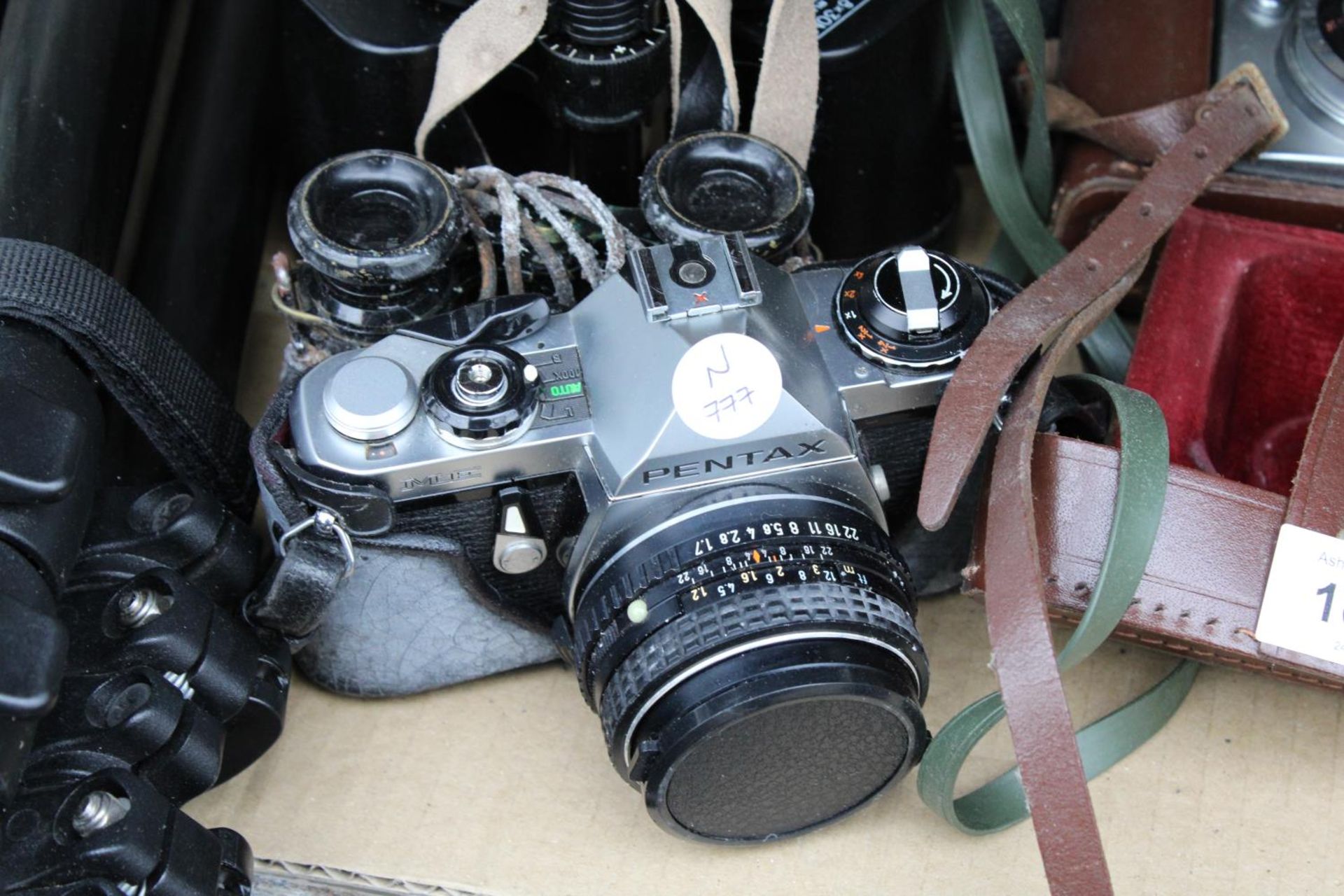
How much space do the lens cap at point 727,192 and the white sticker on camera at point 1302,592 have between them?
0.84 feet

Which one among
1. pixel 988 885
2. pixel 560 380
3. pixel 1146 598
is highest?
pixel 560 380

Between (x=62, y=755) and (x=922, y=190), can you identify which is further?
(x=922, y=190)

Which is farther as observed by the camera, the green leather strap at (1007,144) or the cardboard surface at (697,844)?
the green leather strap at (1007,144)

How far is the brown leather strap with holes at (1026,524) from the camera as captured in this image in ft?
1.92

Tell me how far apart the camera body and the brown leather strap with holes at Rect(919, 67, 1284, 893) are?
0.18 meters

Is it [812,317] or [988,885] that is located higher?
[812,317]

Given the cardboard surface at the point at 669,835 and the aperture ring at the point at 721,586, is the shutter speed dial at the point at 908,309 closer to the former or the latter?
the aperture ring at the point at 721,586

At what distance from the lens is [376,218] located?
0.66 m

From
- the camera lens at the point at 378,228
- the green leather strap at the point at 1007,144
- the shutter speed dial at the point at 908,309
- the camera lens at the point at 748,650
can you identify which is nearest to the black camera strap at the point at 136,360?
the camera lens at the point at 378,228

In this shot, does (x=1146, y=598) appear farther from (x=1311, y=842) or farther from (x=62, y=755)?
(x=62, y=755)

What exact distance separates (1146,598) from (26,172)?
21.5 inches

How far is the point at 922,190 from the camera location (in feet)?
2.77

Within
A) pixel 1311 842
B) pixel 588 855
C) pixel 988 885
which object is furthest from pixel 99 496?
pixel 1311 842

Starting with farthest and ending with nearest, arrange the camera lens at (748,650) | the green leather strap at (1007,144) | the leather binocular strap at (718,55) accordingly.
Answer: the green leather strap at (1007,144) < the leather binocular strap at (718,55) < the camera lens at (748,650)
